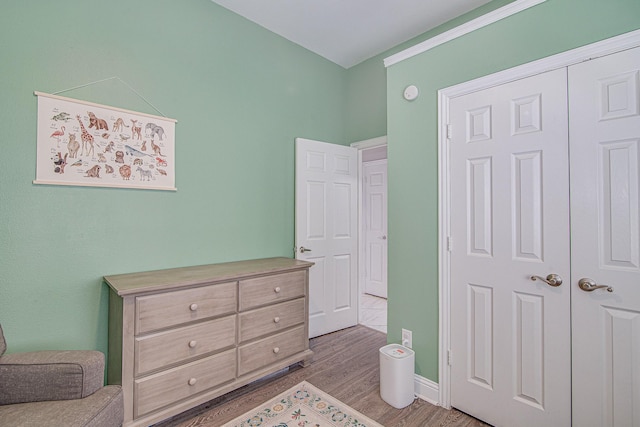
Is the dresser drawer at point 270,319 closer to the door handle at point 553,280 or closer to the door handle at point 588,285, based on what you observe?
the door handle at point 553,280

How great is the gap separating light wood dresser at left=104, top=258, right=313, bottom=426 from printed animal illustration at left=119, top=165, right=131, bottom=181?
26.4 inches

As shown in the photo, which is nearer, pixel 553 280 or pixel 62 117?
pixel 553 280

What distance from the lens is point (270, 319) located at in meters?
2.29

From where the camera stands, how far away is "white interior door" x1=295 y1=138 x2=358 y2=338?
309cm

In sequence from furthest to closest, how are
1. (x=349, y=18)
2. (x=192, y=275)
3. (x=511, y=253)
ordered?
(x=349, y=18) → (x=192, y=275) → (x=511, y=253)

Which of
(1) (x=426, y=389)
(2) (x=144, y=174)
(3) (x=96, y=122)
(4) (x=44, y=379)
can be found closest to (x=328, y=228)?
(1) (x=426, y=389)

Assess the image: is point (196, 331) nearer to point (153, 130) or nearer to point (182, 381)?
point (182, 381)

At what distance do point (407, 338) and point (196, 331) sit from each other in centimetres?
150

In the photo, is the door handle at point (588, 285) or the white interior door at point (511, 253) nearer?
the door handle at point (588, 285)

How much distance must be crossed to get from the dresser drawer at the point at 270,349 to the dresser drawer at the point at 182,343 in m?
0.16

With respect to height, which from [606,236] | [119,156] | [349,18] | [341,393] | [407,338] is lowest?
[341,393]

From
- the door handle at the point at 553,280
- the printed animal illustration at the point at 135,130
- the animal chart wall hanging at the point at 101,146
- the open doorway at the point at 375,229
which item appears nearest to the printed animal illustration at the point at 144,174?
the animal chart wall hanging at the point at 101,146

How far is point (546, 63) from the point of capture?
1658 mm

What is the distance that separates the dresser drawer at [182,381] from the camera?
1.70 meters
